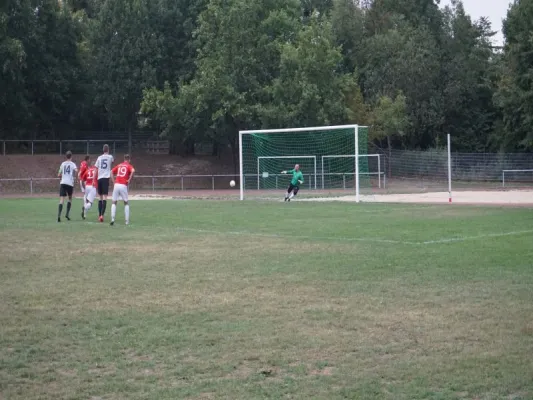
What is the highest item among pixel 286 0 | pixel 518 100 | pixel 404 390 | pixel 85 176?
pixel 286 0

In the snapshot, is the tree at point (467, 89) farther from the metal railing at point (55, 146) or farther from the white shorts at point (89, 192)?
the white shorts at point (89, 192)

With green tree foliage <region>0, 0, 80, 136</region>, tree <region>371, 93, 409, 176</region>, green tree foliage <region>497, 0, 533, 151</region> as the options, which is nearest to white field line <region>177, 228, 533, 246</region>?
green tree foliage <region>0, 0, 80, 136</region>

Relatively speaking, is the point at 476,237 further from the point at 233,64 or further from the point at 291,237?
the point at 233,64

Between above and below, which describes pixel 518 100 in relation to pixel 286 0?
below

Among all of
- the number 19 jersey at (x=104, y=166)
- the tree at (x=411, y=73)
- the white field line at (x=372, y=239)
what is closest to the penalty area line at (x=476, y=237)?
the white field line at (x=372, y=239)

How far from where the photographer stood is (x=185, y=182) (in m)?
54.7

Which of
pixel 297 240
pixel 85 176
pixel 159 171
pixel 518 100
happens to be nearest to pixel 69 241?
pixel 297 240

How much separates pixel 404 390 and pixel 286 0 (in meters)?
51.9

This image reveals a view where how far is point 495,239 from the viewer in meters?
16.0

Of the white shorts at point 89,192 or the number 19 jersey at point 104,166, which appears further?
the white shorts at point 89,192

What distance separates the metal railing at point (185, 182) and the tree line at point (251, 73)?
10.7 ft

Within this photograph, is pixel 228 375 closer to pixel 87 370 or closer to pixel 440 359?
pixel 87 370

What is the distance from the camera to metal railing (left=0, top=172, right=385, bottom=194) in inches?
1887

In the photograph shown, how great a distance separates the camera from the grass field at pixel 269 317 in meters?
6.36
